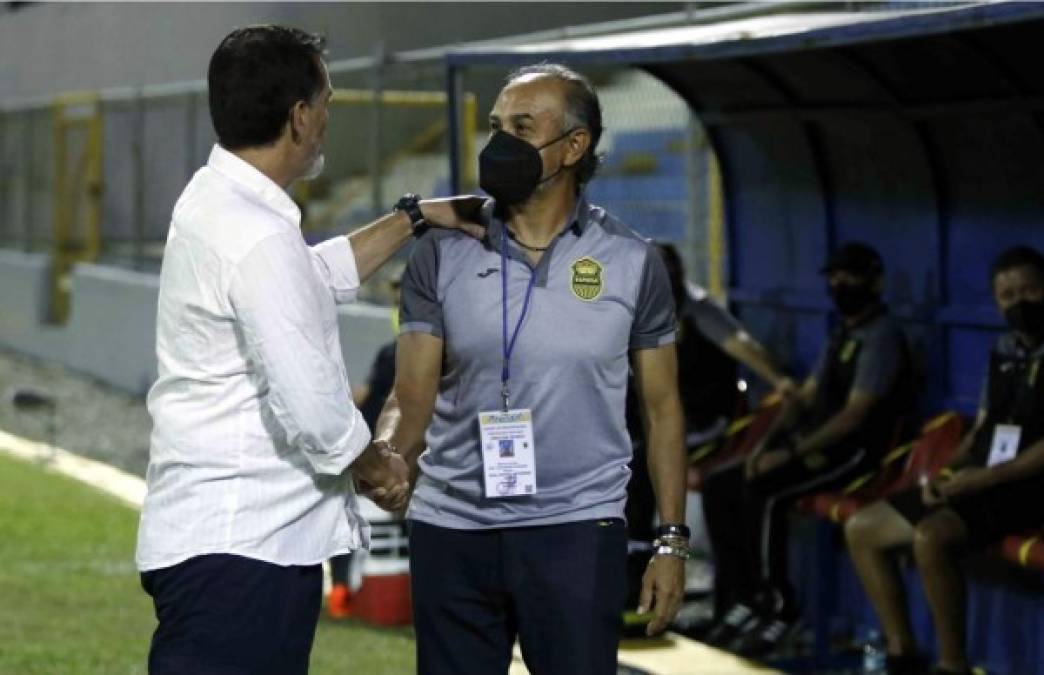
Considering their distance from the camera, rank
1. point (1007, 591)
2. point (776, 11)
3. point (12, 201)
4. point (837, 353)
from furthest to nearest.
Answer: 1. point (12, 201)
2. point (776, 11)
3. point (837, 353)
4. point (1007, 591)

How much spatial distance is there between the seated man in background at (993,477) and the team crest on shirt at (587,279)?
326cm

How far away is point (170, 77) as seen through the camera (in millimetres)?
26844

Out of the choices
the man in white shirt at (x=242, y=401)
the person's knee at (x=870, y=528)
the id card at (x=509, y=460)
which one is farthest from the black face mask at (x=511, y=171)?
the person's knee at (x=870, y=528)

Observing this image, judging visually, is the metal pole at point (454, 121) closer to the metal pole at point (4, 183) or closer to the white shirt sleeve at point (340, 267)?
the white shirt sleeve at point (340, 267)

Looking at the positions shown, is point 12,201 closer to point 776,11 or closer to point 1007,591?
point 776,11

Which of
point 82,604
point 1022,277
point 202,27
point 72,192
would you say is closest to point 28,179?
point 72,192

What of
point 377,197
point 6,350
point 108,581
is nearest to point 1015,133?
point 108,581

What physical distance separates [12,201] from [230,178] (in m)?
23.2

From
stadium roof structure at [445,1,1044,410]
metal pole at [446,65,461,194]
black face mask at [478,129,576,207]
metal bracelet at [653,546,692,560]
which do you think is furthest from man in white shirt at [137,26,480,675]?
metal pole at [446,65,461,194]

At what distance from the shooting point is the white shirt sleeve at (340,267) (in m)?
4.82

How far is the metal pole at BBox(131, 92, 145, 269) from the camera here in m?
20.7

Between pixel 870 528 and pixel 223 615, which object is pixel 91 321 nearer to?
pixel 870 528

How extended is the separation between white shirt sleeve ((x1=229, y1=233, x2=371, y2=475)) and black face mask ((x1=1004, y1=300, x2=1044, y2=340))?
13.2 ft

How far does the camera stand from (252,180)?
422cm
